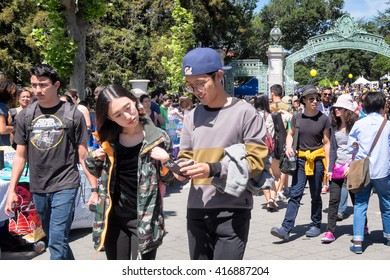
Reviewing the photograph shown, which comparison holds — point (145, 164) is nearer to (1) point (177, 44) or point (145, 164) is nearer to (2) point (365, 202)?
(2) point (365, 202)

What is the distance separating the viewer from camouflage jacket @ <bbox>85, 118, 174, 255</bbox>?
3.69 meters

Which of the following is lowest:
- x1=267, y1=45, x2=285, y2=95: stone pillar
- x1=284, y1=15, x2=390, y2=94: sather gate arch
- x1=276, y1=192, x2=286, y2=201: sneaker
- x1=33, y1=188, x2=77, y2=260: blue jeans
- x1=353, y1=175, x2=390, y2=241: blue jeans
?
x1=276, y1=192, x2=286, y2=201: sneaker

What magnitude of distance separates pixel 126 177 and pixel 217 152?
0.71m

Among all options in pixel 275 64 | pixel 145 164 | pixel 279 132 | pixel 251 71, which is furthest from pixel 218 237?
pixel 251 71

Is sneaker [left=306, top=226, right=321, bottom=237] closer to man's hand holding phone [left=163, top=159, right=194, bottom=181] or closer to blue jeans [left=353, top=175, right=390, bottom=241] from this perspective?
blue jeans [left=353, top=175, right=390, bottom=241]

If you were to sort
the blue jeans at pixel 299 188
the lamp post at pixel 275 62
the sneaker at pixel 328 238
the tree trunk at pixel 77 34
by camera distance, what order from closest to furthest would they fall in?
the sneaker at pixel 328 238 → the blue jeans at pixel 299 188 → the tree trunk at pixel 77 34 → the lamp post at pixel 275 62

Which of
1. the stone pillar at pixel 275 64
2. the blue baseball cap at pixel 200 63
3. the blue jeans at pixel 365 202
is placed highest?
the stone pillar at pixel 275 64

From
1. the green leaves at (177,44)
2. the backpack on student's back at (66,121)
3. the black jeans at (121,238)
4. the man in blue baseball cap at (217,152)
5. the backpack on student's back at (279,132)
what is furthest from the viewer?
the green leaves at (177,44)

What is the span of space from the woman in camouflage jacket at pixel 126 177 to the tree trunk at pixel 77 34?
35.4 ft

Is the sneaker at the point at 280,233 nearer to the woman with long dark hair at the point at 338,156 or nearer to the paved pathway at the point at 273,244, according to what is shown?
the paved pathway at the point at 273,244

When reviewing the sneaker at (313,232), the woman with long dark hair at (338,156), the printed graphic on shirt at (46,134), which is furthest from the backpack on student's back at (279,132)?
the printed graphic on shirt at (46,134)

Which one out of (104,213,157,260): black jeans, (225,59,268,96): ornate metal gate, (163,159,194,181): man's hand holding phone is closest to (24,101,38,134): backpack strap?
(104,213,157,260): black jeans

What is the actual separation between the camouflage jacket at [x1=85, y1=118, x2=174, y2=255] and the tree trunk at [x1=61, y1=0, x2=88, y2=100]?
10858mm

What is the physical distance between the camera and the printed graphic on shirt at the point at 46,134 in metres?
4.77
